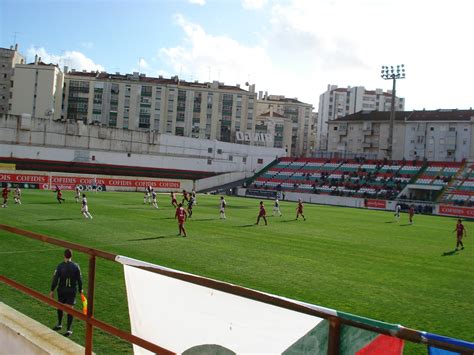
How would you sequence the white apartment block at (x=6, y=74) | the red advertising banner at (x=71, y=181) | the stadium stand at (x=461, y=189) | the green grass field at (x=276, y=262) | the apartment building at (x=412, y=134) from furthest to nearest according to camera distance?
the white apartment block at (x=6, y=74) < the apartment building at (x=412, y=134) < the stadium stand at (x=461, y=189) < the red advertising banner at (x=71, y=181) < the green grass field at (x=276, y=262)

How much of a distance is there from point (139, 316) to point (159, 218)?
1091 inches

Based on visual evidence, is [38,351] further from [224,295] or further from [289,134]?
[289,134]

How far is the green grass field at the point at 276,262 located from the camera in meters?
11.5

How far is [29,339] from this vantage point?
16.0ft

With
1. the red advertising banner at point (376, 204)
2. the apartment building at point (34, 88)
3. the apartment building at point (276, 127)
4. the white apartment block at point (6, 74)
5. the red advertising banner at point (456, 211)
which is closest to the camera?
the red advertising banner at point (456, 211)

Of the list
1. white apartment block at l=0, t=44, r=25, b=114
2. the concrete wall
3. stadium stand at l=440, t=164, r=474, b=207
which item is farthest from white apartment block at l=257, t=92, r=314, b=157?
the concrete wall

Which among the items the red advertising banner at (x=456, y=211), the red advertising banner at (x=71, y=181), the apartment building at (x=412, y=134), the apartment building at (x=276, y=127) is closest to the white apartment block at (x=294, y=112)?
the apartment building at (x=276, y=127)

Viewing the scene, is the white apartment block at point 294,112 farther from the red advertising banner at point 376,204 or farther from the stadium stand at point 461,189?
the red advertising banner at point 376,204

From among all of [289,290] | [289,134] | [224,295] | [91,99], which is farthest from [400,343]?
[289,134]

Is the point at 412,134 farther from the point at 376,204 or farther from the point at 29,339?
the point at 29,339

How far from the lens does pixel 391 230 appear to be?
3344 cm

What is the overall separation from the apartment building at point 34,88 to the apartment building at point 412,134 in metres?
54.4

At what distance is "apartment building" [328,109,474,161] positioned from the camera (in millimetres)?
82500

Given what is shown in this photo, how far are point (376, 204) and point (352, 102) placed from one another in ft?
285
